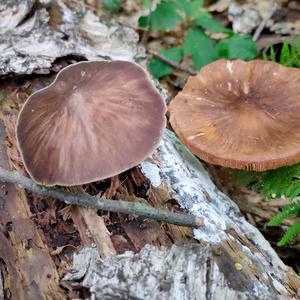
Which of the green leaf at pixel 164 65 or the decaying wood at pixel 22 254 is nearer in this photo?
the decaying wood at pixel 22 254

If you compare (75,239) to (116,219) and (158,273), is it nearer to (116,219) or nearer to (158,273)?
(116,219)

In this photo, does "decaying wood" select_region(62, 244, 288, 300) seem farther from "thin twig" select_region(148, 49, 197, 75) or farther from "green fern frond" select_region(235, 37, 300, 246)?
"thin twig" select_region(148, 49, 197, 75)

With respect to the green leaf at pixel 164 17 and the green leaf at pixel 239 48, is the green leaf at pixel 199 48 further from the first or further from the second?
the green leaf at pixel 164 17

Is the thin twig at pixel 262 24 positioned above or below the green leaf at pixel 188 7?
below

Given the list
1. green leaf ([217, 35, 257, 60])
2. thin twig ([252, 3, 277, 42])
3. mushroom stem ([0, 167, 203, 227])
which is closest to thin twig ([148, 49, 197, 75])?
green leaf ([217, 35, 257, 60])


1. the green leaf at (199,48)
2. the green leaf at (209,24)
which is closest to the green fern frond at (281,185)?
the green leaf at (199,48)

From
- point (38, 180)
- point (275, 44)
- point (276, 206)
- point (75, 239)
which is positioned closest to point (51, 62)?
point (38, 180)

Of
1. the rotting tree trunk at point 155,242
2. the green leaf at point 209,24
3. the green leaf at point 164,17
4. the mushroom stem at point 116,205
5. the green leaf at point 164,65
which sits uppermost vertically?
the green leaf at point 164,17
